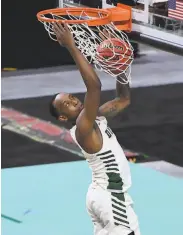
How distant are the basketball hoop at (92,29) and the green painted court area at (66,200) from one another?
1.85 m

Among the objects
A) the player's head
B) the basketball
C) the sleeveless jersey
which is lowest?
the sleeveless jersey

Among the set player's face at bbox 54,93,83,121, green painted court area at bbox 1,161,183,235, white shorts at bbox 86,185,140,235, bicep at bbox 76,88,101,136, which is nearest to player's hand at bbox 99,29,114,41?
player's face at bbox 54,93,83,121

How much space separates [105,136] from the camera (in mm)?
4949

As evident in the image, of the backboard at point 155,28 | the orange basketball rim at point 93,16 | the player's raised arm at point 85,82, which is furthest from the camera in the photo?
the backboard at point 155,28

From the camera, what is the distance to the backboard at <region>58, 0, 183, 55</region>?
6121 mm

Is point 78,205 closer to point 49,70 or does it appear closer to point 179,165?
point 179,165

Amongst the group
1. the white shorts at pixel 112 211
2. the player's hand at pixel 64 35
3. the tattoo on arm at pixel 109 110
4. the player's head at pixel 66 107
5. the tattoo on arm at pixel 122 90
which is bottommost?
the white shorts at pixel 112 211

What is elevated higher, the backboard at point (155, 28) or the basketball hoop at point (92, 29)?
the basketball hoop at point (92, 29)

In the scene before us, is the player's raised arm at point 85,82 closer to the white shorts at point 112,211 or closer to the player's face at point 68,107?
the player's face at point 68,107

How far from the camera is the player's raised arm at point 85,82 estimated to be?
15.1 feet

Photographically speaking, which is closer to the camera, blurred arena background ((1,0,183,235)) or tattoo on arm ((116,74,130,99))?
tattoo on arm ((116,74,130,99))

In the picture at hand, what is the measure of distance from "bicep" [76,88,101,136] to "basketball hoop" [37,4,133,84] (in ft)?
1.47

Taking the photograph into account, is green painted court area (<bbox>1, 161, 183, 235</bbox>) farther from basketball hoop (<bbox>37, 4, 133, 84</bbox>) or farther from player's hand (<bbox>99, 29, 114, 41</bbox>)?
player's hand (<bbox>99, 29, 114, 41</bbox>)

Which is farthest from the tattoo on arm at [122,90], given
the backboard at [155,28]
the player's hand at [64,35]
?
the backboard at [155,28]
